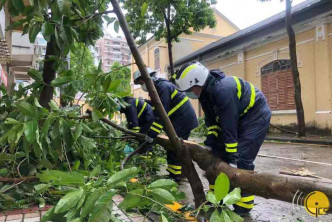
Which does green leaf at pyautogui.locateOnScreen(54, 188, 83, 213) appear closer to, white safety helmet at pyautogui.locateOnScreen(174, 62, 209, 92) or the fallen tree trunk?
the fallen tree trunk

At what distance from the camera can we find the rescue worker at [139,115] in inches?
223

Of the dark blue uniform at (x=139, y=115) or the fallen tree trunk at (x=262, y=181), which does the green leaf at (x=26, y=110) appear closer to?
the fallen tree trunk at (x=262, y=181)

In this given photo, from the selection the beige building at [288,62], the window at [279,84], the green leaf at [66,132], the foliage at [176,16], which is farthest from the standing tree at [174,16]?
the green leaf at [66,132]

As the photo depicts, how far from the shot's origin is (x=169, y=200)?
1670 millimetres

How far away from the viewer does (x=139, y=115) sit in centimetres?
578

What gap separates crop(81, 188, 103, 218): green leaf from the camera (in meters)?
1.57

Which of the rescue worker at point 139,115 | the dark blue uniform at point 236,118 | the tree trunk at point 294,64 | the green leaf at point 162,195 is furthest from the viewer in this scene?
the tree trunk at point 294,64

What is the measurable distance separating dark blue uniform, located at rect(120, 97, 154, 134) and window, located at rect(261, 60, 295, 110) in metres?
9.57

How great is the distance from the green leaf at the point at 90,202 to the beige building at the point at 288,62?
11.9 meters

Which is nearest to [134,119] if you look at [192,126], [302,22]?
[192,126]

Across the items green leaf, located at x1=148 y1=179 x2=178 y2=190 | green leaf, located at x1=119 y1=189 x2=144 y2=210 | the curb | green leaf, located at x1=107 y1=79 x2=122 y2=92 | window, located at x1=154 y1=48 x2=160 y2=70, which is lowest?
the curb

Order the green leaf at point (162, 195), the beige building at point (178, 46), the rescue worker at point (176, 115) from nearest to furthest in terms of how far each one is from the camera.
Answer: the green leaf at point (162, 195)
the rescue worker at point (176, 115)
the beige building at point (178, 46)

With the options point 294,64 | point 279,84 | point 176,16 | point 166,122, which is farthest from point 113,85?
point 176,16

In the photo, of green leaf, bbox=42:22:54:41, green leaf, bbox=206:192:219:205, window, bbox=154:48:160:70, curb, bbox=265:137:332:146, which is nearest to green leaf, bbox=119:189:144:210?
green leaf, bbox=206:192:219:205
